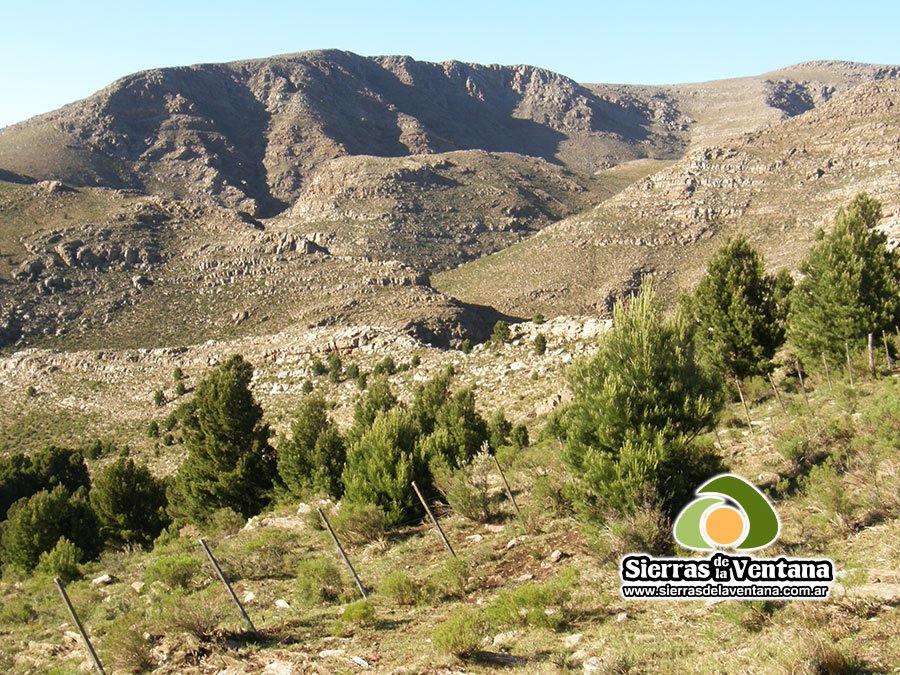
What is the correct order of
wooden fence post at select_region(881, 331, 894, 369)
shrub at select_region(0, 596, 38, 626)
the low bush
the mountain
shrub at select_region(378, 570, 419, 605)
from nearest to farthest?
the low bush
shrub at select_region(378, 570, 419, 605)
shrub at select_region(0, 596, 38, 626)
wooden fence post at select_region(881, 331, 894, 369)
the mountain

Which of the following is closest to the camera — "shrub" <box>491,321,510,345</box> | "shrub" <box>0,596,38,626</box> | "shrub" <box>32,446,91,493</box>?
"shrub" <box>0,596,38,626</box>

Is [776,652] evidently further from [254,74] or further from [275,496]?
[254,74]

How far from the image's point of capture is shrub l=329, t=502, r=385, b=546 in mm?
14500

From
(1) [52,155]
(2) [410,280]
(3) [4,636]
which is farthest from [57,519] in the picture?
(1) [52,155]

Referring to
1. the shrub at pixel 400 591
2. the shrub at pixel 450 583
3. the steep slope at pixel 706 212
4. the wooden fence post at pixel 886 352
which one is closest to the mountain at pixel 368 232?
the steep slope at pixel 706 212

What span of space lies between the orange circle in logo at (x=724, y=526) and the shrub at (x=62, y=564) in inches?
689

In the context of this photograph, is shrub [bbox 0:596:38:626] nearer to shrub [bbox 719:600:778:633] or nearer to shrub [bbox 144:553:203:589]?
shrub [bbox 144:553:203:589]

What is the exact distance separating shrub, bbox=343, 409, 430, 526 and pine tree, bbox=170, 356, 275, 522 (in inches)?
346

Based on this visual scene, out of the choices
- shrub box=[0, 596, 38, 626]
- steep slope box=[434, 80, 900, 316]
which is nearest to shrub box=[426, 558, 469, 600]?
shrub box=[0, 596, 38, 626]

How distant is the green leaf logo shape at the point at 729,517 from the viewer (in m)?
8.05

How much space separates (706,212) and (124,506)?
70.3 meters

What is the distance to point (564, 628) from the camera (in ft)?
25.2

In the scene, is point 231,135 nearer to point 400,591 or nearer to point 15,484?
point 15,484

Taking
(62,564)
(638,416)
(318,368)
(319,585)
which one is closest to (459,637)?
(319,585)
